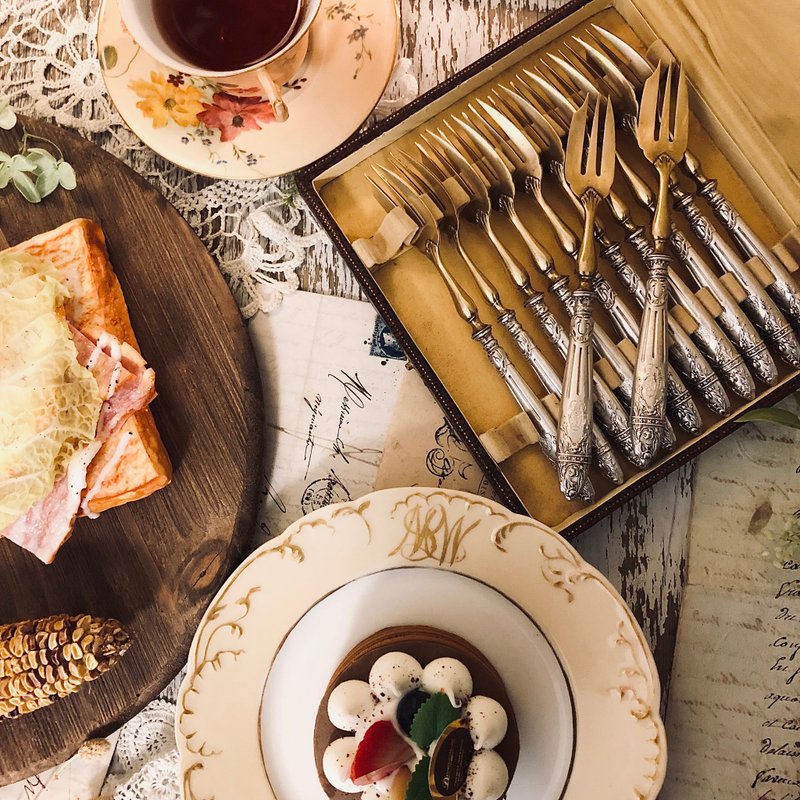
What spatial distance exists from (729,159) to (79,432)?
851 mm

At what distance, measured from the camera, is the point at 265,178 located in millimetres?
940

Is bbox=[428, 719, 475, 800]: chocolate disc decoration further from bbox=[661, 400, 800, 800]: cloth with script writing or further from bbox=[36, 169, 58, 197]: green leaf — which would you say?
bbox=[36, 169, 58, 197]: green leaf

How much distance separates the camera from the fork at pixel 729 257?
33.3 inches

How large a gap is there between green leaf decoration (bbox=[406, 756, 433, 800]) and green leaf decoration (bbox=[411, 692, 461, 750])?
0.02 metres

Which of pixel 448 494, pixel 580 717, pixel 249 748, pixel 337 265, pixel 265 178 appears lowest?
pixel 580 717

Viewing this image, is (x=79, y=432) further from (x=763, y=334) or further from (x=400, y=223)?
(x=763, y=334)

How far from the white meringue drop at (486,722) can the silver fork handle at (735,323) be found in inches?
18.8

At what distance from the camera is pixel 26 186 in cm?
96

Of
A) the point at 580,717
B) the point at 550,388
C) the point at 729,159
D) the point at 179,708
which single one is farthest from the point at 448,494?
the point at 729,159

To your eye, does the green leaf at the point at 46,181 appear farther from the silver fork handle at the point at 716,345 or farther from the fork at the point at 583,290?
the silver fork handle at the point at 716,345

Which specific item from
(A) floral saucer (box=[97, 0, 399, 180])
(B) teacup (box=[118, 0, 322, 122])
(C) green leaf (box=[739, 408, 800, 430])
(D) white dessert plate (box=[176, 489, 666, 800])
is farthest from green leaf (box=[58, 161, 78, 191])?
(C) green leaf (box=[739, 408, 800, 430])

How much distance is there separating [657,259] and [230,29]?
0.56m

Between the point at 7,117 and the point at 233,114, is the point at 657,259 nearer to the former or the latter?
the point at 233,114

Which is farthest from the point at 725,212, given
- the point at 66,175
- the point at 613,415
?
the point at 66,175
